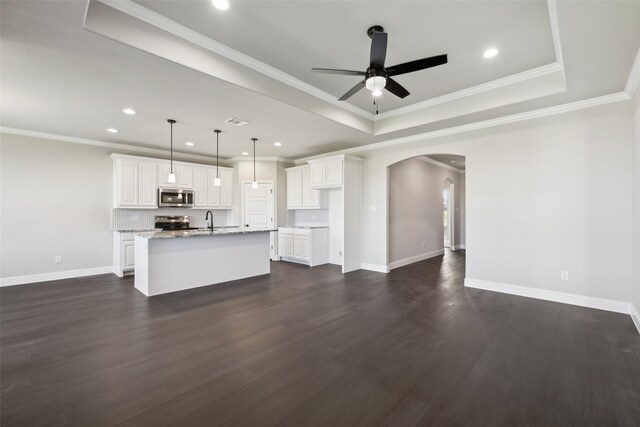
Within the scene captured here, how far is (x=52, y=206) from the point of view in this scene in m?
5.20

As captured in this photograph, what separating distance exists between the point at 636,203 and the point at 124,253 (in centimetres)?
799

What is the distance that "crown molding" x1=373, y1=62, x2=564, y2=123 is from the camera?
11.1ft

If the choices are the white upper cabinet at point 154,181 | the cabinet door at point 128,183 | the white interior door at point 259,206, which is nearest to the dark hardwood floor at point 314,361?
the cabinet door at point 128,183

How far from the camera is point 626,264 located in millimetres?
3453

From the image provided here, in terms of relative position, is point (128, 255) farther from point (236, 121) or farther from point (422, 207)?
point (422, 207)

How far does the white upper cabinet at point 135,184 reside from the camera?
5648mm

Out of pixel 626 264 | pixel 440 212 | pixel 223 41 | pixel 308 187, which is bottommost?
pixel 626 264

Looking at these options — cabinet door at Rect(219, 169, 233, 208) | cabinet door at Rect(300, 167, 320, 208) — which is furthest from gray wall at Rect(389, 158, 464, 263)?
cabinet door at Rect(219, 169, 233, 208)

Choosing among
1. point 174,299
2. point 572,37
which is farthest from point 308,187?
point 572,37

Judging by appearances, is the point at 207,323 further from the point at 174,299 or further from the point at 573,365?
the point at 573,365

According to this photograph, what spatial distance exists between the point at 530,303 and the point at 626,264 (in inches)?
46.4

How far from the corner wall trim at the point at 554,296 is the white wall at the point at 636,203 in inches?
9.6

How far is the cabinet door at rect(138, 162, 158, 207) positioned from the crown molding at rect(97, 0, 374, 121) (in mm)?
4038

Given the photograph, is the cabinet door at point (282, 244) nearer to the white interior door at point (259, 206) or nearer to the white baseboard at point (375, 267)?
the white interior door at point (259, 206)
